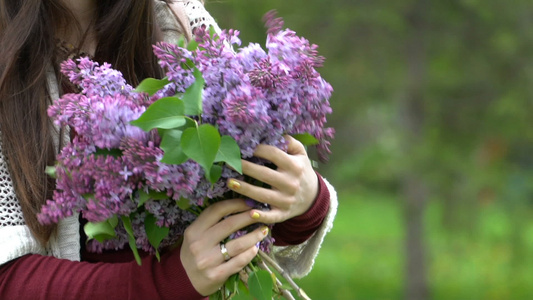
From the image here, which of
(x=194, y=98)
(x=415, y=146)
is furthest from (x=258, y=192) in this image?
(x=415, y=146)

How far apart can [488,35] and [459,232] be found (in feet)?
5.88

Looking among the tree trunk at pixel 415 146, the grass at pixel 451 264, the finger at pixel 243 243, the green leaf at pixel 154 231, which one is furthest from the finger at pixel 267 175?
the grass at pixel 451 264

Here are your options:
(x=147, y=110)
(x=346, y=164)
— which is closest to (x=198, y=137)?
(x=147, y=110)

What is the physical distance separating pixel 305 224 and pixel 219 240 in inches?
12.2

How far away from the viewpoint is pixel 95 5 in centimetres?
Answer: 219

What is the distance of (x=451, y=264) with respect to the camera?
36.4 ft

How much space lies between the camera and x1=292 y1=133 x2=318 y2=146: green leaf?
177cm

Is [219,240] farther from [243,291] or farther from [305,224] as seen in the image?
[305,224]

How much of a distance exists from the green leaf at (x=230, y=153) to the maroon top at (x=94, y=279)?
32 centimetres

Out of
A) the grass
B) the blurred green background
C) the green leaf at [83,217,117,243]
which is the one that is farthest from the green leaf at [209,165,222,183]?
the grass

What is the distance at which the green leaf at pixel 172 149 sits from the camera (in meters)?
1.55

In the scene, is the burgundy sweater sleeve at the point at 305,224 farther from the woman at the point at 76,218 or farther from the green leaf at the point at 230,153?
the green leaf at the point at 230,153

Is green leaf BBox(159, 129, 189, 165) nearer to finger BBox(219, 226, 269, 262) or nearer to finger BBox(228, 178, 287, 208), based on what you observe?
finger BBox(228, 178, 287, 208)

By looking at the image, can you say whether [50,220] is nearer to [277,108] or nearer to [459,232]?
[277,108]
